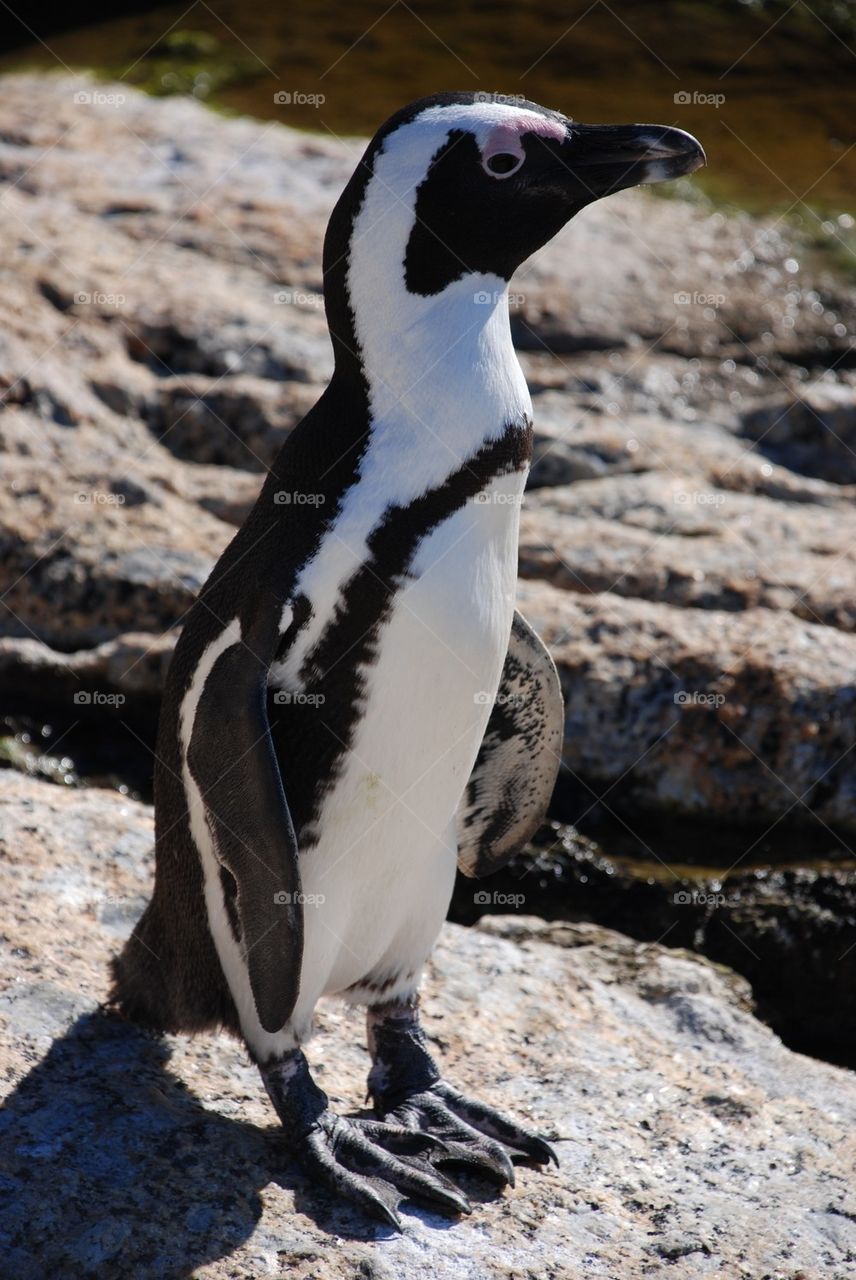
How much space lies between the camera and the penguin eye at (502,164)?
239 centimetres

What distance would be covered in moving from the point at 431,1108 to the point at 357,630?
36.7 inches

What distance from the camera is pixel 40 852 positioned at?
3.19 m

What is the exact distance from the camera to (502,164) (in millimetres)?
2404

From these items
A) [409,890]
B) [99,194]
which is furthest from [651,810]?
[99,194]

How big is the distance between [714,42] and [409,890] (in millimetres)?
9163

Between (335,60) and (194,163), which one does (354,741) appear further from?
(335,60)
